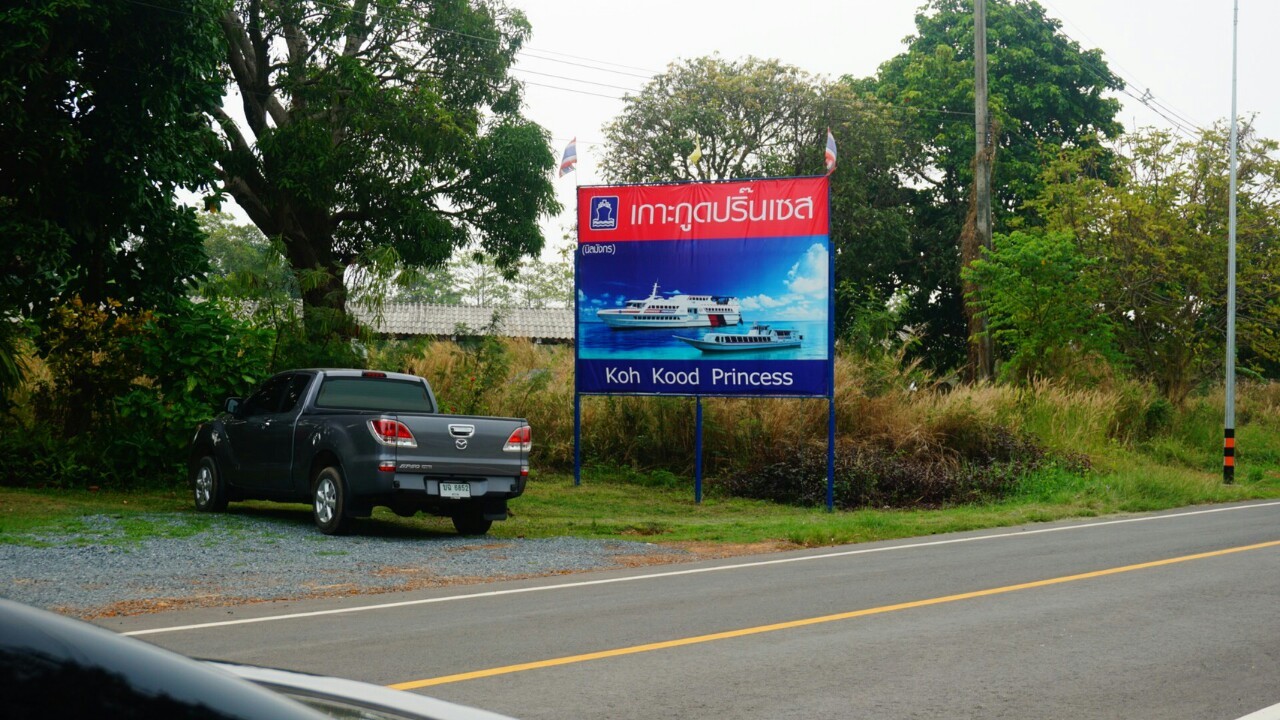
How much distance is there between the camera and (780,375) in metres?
19.0

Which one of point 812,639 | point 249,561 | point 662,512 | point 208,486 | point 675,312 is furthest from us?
point 675,312

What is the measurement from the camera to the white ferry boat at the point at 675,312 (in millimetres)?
19266

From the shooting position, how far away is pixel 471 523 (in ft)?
49.2

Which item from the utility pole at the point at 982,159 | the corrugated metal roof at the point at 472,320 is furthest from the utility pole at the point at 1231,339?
the corrugated metal roof at the point at 472,320

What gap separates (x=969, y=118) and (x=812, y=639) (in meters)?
38.8

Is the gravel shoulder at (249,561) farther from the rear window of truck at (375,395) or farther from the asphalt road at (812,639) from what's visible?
the rear window of truck at (375,395)

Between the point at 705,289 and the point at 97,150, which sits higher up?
the point at 97,150

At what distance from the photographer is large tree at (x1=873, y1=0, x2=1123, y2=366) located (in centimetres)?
4391

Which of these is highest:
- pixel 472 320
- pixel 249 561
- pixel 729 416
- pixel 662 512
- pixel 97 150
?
pixel 472 320

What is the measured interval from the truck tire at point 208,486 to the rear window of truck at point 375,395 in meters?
2.10

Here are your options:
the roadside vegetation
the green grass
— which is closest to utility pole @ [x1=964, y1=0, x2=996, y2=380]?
the roadside vegetation

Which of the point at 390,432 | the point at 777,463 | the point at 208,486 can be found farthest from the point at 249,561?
the point at 777,463

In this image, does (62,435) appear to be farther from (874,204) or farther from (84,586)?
(874,204)

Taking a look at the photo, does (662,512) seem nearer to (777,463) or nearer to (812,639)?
(777,463)
